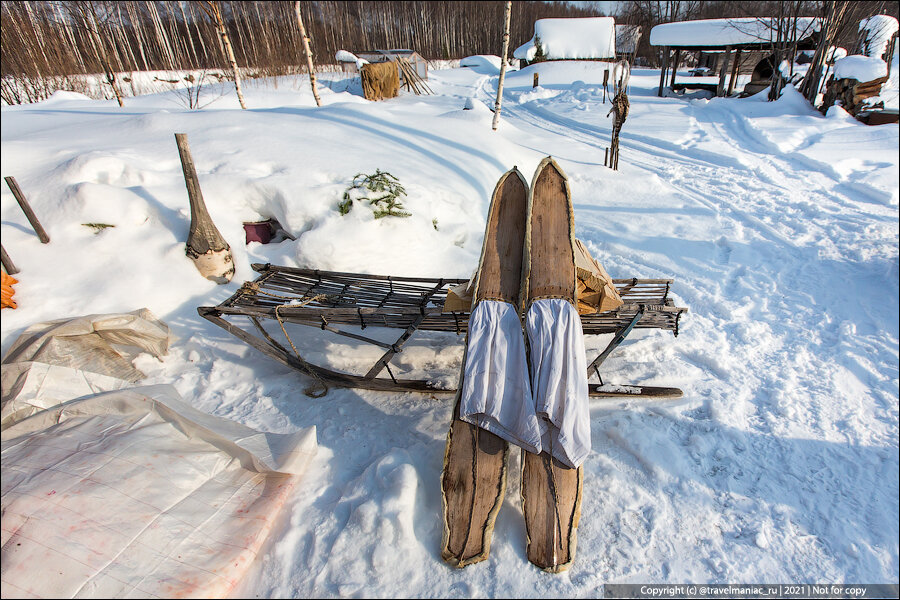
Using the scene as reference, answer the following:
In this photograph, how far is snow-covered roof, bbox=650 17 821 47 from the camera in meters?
15.0

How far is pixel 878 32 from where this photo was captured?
13688 mm

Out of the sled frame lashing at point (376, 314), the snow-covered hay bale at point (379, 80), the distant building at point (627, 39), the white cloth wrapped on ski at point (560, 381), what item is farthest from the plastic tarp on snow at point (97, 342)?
the distant building at point (627, 39)

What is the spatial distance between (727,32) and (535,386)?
65.9 feet

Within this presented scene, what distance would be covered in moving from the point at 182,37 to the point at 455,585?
28708 millimetres

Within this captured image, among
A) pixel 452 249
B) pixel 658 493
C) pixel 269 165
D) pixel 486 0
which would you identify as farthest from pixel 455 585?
pixel 486 0

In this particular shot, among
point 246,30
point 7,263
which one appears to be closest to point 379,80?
point 246,30

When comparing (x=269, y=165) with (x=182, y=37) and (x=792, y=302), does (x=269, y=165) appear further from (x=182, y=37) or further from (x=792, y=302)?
Result: (x=182, y=37)

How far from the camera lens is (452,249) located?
4.90 m

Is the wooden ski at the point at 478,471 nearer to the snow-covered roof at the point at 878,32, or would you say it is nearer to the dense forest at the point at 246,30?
the dense forest at the point at 246,30

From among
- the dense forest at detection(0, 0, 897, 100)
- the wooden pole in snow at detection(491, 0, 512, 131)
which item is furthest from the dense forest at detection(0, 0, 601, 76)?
the wooden pole in snow at detection(491, 0, 512, 131)

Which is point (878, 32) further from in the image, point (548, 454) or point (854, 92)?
point (548, 454)

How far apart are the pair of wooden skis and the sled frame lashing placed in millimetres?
463

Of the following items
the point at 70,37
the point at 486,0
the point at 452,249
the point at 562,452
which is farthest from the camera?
the point at 486,0

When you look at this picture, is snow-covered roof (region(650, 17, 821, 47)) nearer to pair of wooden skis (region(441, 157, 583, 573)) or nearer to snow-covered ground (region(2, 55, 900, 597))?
snow-covered ground (region(2, 55, 900, 597))
